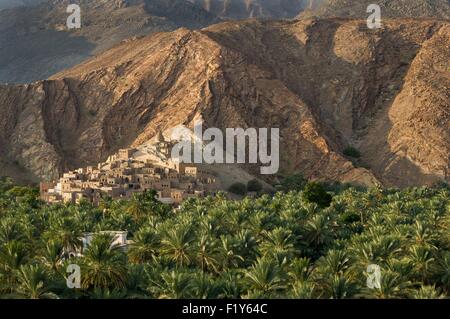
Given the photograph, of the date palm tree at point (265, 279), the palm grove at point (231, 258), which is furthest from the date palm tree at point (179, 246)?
the date palm tree at point (265, 279)

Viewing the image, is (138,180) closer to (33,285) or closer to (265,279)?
(265,279)

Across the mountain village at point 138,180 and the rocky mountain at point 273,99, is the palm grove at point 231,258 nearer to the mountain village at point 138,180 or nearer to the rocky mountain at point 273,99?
the mountain village at point 138,180

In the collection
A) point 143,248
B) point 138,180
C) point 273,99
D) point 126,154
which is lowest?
point 126,154

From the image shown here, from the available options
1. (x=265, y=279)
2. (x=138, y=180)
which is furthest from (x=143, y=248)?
(x=138, y=180)

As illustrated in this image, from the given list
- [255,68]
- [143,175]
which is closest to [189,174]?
[143,175]

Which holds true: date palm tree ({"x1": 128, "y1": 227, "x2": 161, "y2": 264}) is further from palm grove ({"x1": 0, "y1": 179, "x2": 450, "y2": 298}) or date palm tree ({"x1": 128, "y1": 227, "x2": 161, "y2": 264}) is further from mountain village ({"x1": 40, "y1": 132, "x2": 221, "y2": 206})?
mountain village ({"x1": 40, "y1": 132, "x2": 221, "y2": 206})
